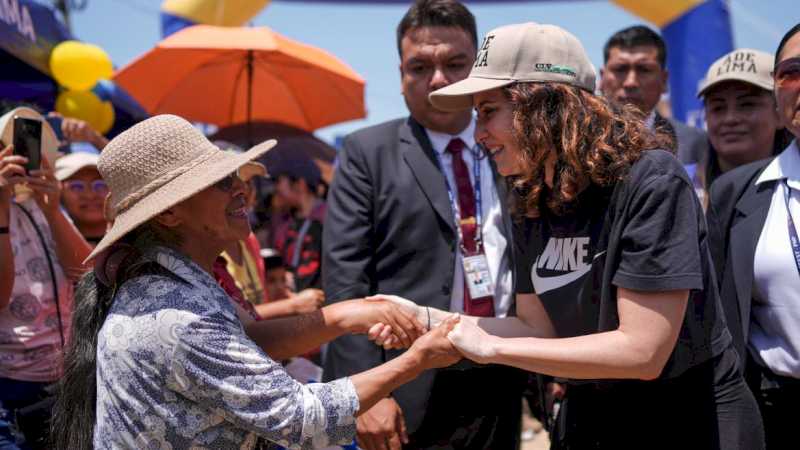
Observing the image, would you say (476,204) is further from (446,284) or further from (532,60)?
(532,60)

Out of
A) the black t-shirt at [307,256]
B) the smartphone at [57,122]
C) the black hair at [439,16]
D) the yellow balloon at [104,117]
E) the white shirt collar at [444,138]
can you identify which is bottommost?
the black t-shirt at [307,256]

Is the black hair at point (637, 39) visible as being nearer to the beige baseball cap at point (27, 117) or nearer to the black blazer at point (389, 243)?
the black blazer at point (389, 243)

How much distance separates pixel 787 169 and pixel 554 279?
1121mm

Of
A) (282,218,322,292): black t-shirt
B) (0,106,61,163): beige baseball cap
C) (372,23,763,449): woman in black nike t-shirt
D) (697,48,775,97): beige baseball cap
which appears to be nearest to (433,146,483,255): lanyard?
(372,23,763,449): woman in black nike t-shirt

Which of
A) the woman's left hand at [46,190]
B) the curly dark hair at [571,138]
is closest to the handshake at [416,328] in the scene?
the curly dark hair at [571,138]

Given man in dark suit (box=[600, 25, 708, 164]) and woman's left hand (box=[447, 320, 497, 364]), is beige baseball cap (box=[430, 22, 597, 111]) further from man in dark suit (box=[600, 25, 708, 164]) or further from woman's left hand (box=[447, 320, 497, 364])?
man in dark suit (box=[600, 25, 708, 164])

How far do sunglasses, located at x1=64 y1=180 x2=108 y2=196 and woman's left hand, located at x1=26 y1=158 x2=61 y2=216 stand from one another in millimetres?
736

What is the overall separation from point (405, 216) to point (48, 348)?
65.3 inches

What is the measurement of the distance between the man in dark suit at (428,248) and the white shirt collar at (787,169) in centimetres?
99

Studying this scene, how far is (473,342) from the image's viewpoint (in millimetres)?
2199

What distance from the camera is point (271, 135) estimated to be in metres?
6.35

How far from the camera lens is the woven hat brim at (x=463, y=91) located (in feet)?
7.15

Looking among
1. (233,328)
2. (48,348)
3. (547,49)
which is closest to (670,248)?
(547,49)

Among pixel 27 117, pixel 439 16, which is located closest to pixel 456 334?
pixel 439 16
